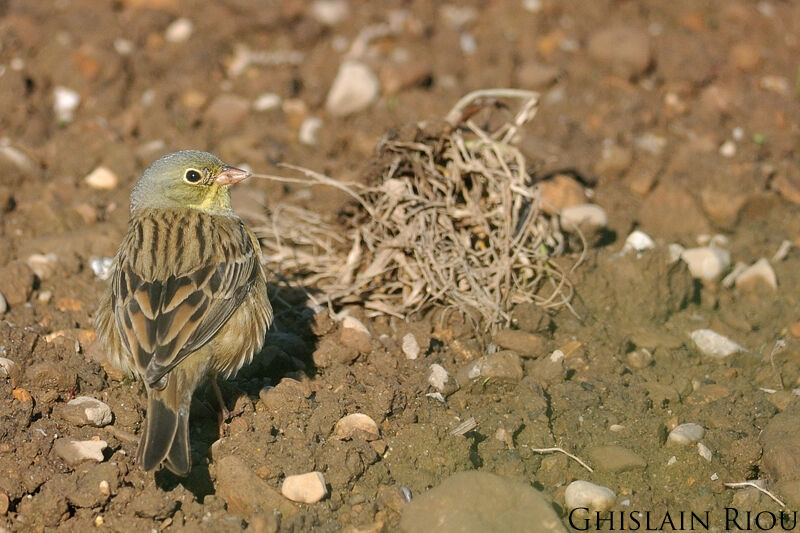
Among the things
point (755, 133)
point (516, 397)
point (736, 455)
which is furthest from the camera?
point (755, 133)

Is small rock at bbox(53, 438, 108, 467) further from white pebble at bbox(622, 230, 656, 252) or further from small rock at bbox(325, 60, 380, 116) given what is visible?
small rock at bbox(325, 60, 380, 116)

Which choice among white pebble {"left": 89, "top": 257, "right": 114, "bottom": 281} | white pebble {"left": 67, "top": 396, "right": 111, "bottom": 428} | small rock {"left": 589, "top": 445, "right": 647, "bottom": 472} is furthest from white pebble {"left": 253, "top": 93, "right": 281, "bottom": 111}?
small rock {"left": 589, "top": 445, "right": 647, "bottom": 472}

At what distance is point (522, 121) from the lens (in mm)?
6875

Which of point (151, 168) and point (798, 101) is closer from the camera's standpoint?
point (151, 168)

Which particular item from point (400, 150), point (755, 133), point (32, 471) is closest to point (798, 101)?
point (755, 133)

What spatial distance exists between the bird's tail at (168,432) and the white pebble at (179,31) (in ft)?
17.8

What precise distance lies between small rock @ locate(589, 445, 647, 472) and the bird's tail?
2.10 metres

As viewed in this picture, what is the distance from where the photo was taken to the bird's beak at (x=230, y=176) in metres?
6.14

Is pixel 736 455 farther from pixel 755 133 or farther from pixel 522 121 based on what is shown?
pixel 755 133

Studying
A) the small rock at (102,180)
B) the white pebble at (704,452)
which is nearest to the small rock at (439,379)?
the white pebble at (704,452)

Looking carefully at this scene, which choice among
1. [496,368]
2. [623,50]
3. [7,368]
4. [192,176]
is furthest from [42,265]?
[623,50]

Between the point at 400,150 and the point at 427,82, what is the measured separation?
244cm

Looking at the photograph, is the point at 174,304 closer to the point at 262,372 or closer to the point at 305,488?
the point at 262,372

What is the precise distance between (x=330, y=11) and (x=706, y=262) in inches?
185
